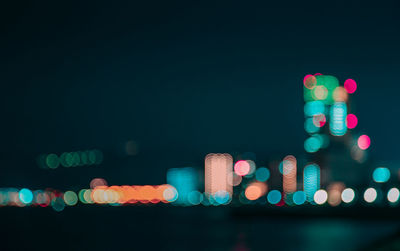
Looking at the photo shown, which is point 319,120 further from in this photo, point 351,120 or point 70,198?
point 70,198

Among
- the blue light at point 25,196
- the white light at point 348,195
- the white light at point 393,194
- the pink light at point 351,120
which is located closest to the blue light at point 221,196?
the pink light at point 351,120

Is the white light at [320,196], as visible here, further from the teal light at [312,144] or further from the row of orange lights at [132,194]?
the row of orange lights at [132,194]

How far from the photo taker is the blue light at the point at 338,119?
55019 millimetres

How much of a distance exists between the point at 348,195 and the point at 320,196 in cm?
468

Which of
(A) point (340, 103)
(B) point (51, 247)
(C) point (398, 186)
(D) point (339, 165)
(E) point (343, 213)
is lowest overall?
(B) point (51, 247)

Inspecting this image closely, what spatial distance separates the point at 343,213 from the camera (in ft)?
105

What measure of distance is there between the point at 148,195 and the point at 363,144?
90.6 ft

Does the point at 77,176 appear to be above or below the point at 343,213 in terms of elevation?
above

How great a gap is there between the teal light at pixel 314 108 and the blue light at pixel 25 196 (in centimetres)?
2814

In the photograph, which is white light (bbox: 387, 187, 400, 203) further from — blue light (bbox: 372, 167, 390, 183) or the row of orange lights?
the row of orange lights

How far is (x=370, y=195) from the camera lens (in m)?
46.7

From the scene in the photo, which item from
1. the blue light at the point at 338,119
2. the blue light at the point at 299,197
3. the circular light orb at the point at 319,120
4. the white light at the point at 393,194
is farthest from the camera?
the circular light orb at the point at 319,120

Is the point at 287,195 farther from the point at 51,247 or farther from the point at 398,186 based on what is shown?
the point at 51,247

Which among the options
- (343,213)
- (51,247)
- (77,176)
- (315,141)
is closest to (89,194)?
(77,176)
